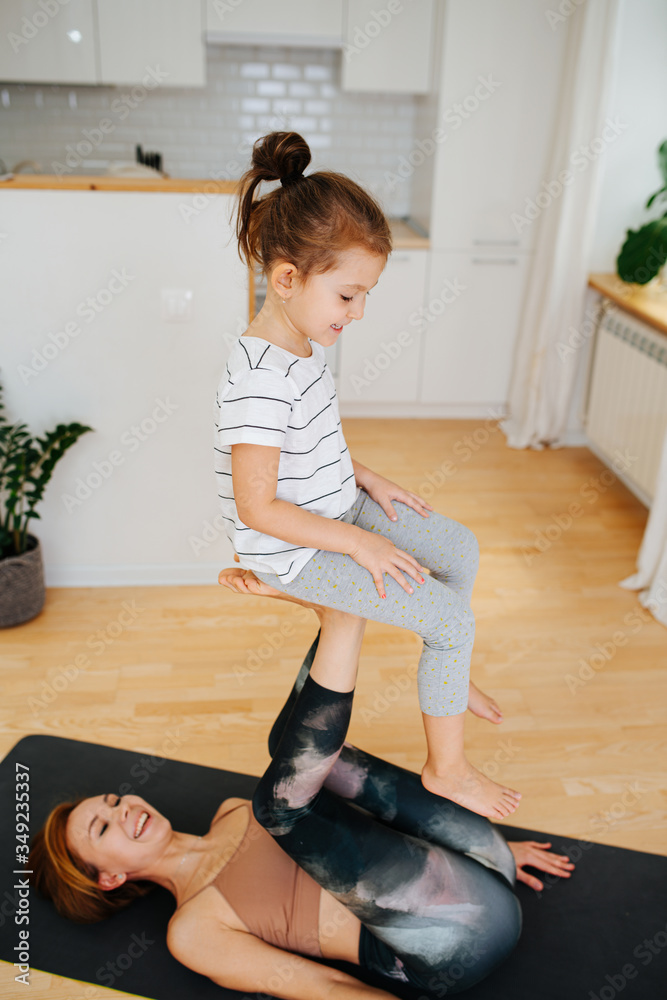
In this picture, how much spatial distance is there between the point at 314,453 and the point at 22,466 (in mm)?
1397

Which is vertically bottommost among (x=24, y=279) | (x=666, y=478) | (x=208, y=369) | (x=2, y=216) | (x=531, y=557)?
(x=531, y=557)

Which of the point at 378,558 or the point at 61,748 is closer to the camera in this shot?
the point at 378,558

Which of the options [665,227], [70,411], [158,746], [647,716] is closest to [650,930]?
[647,716]

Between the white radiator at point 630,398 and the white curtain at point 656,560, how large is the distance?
0.75 feet

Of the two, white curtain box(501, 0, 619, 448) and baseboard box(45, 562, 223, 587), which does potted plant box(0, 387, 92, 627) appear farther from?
white curtain box(501, 0, 619, 448)

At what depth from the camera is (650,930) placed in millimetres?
1725

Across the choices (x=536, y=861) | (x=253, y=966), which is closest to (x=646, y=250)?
(x=536, y=861)

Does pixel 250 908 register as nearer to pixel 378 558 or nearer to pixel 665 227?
pixel 378 558

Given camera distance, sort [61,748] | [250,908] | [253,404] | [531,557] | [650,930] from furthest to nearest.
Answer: [531,557] < [61,748] < [650,930] < [250,908] < [253,404]

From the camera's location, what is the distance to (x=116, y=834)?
161cm

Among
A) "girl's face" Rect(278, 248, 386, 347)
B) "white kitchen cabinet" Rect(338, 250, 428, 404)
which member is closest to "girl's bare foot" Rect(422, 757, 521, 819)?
"girl's face" Rect(278, 248, 386, 347)

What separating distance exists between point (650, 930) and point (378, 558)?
102cm

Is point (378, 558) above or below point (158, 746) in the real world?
above

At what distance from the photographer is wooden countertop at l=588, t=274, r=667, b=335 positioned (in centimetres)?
312
